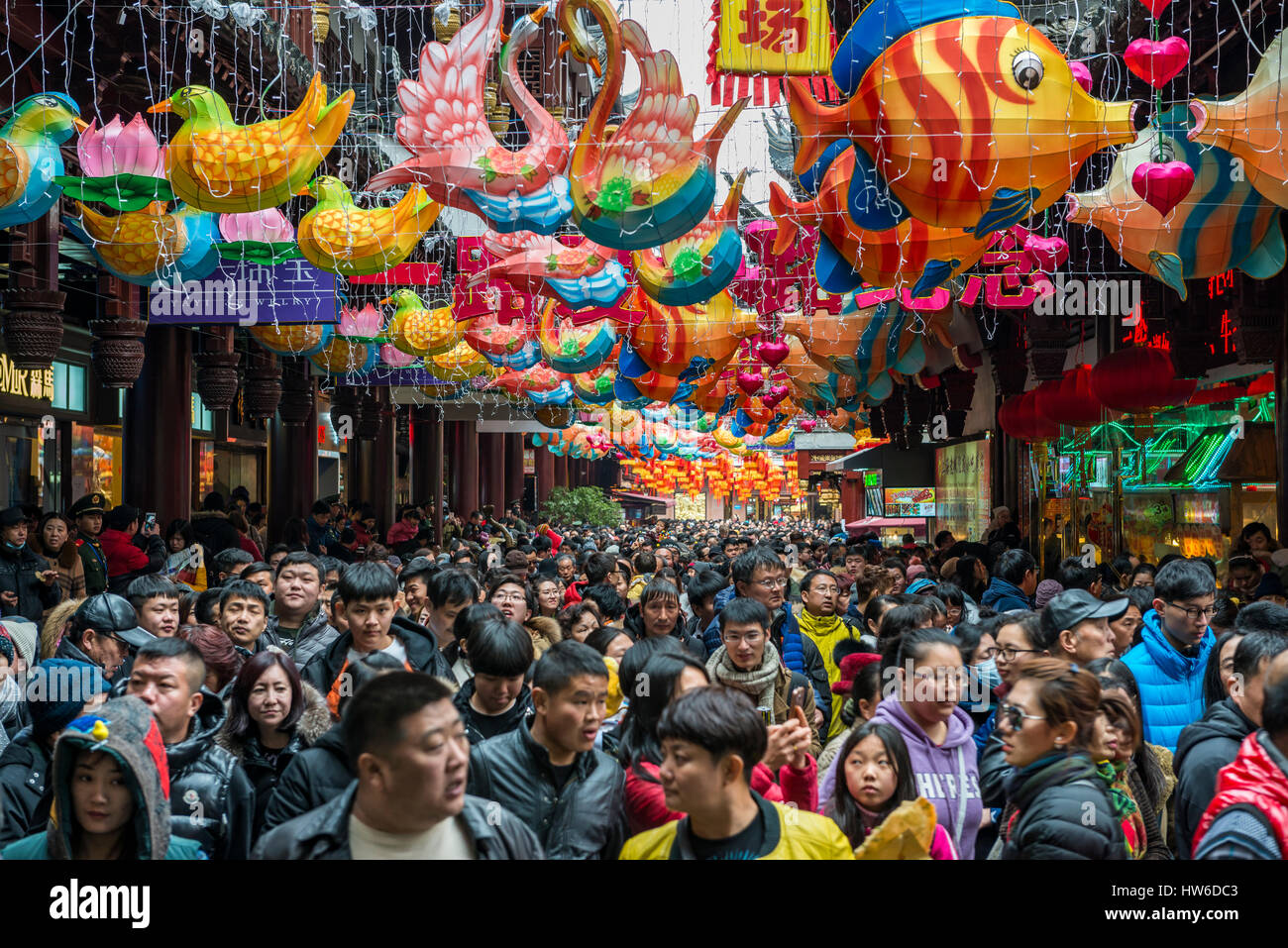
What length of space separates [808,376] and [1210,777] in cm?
1002

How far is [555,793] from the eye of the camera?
10.7ft

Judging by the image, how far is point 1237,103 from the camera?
18.7 ft

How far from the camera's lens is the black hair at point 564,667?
329 cm

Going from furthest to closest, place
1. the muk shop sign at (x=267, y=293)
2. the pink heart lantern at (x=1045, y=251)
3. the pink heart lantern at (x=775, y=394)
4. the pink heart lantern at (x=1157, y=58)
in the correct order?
the pink heart lantern at (x=775, y=394) < the muk shop sign at (x=267, y=293) < the pink heart lantern at (x=1045, y=251) < the pink heart lantern at (x=1157, y=58)

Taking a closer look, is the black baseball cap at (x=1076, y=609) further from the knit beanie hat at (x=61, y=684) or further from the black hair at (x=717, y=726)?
the knit beanie hat at (x=61, y=684)

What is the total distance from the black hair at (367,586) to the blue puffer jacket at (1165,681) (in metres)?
2.83

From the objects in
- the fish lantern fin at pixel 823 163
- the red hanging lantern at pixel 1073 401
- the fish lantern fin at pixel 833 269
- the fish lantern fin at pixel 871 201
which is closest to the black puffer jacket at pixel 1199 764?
the fish lantern fin at pixel 871 201

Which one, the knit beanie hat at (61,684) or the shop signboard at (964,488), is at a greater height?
the shop signboard at (964,488)

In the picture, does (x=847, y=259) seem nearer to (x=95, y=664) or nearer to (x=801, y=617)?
(x=801, y=617)

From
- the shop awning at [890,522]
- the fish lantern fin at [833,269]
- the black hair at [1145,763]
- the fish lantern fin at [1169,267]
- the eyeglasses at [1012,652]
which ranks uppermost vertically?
the fish lantern fin at [833,269]

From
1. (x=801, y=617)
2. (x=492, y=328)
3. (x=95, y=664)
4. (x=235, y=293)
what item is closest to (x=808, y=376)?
(x=492, y=328)

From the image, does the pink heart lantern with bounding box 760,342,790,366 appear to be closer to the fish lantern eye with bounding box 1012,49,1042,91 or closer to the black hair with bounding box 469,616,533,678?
the fish lantern eye with bounding box 1012,49,1042,91

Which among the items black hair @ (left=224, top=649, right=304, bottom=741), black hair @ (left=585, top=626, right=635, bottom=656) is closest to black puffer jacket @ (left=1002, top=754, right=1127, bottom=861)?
black hair @ (left=224, top=649, right=304, bottom=741)

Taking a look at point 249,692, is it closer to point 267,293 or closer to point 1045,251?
point 267,293
